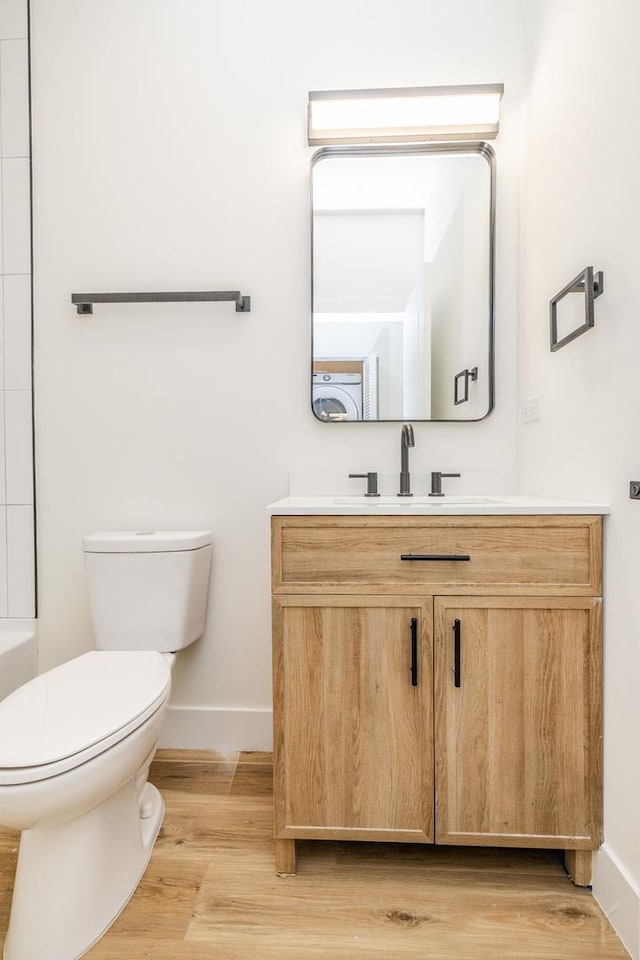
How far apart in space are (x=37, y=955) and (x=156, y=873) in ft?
0.92

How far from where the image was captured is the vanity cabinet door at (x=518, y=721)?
1.19 metres

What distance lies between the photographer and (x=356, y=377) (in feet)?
5.77

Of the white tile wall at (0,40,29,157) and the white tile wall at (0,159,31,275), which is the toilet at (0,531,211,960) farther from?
the white tile wall at (0,40,29,157)

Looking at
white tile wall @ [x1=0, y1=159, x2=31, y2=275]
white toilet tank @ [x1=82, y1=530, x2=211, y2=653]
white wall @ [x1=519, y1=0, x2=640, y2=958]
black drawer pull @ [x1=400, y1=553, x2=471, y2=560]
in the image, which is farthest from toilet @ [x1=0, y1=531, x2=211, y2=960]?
white tile wall @ [x1=0, y1=159, x2=31, y2=275]

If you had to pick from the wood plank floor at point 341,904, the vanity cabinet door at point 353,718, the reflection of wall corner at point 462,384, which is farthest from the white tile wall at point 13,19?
the wood plank floor at point 341,904

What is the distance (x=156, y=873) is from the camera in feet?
4.12

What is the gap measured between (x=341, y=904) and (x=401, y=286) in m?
1.64

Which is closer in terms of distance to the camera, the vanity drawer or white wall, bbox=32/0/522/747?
the vanity drawer

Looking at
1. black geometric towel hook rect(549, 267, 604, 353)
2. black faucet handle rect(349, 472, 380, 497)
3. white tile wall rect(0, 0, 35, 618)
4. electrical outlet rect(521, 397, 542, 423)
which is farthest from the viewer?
white tile wall rect(0, 0, 35, 618)

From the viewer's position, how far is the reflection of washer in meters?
Result: 1.76

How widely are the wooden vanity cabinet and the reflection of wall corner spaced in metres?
0.64

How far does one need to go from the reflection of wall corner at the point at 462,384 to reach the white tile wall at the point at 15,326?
→ 1.39m

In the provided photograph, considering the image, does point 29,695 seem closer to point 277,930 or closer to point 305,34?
point 277,930

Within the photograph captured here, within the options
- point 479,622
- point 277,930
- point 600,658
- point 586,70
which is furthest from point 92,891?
point 586,70
